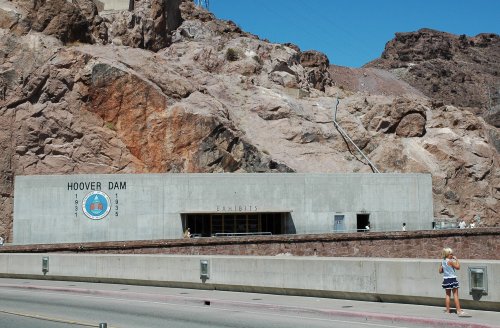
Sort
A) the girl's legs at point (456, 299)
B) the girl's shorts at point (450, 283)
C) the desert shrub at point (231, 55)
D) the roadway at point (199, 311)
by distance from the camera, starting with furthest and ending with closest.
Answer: the desert shrub at point (231, 55) → the roadway at point (199, 311) → the girl's shorts at point (450, 283) → the girl's legs at point (456, 299)

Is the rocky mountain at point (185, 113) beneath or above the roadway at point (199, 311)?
above

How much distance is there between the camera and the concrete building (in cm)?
4178

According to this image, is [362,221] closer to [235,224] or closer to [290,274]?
[235,224]

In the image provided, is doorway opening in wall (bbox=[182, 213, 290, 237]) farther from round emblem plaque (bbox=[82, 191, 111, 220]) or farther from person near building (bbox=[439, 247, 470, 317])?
person near building (bbox=[439, 247, 470, 317])

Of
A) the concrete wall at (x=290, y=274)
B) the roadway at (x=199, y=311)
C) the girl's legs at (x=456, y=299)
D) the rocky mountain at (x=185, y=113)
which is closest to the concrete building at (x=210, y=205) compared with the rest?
the rocky mountain at (x=185, y=113)

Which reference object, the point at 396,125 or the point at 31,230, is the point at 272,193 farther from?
the point at 396,125

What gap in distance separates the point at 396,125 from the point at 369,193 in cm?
2832

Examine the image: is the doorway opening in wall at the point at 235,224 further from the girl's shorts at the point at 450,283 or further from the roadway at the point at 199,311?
the girl's shorts at the point at 450,283

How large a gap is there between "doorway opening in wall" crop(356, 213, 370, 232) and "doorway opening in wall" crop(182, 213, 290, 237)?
530 cm

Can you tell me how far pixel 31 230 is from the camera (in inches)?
1644

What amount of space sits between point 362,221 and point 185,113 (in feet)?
64.6

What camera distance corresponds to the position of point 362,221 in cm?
4669

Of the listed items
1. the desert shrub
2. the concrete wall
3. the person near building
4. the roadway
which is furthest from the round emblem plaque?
the desert shrub

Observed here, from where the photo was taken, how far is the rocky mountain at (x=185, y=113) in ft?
184
